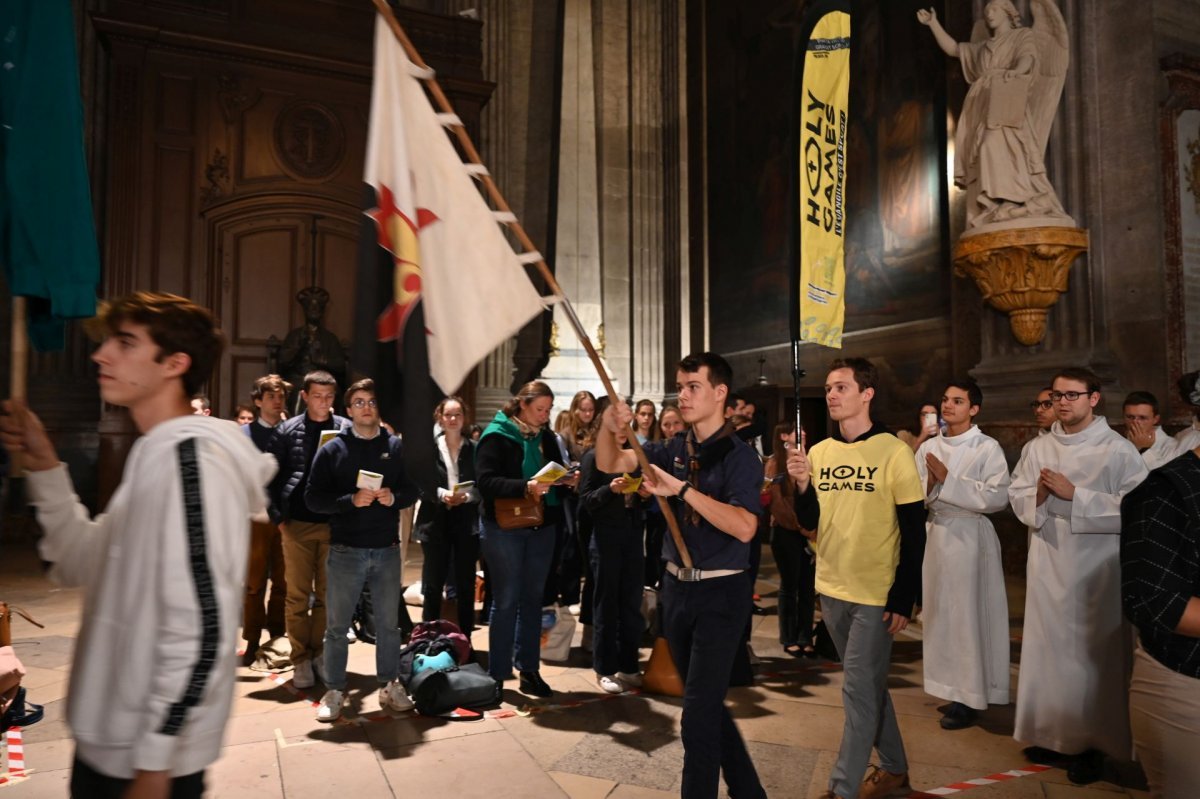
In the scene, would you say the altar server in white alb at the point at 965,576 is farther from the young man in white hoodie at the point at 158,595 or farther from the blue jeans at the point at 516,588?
the young man in white hoodie at the point at 158,595

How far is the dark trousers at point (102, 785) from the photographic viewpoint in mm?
1851

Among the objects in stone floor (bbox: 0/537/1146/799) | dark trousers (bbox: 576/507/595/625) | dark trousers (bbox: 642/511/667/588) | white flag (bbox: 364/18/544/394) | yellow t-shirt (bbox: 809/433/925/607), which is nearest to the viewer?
white flag (bbox: 364/18/544/394)

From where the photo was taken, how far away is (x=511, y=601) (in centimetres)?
523

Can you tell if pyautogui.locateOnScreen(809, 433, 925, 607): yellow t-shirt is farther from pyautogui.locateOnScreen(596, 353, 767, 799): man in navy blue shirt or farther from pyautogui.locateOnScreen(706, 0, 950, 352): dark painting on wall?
pyautogui.locateOnScreen(706, 0, 950, 352): dark painting on wall

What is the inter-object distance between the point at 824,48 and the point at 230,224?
35.1 ft

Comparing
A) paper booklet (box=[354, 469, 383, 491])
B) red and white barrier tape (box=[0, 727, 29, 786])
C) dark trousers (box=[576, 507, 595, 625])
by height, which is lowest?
red and white barrier tape (box=[0, 727, 29, 786])

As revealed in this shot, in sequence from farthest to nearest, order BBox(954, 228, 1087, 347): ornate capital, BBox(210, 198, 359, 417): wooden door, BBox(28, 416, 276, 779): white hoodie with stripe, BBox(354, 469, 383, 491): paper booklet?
BBox(210, 198, 359, 417): wooden door → BBox(954, 228, 1087, 347): ornate capital → BBox(354, 469, 383, 491): paper booklet → BBox(28, 416, 276, 779): white hoodie with stripe

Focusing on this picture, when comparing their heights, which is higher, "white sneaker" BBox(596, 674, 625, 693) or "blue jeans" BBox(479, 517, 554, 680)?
"blue jeans" BBox(479, 517, 554, 680)

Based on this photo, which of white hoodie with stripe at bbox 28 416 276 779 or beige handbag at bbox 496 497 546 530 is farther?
beige handbag at bbox 496 497 546 530

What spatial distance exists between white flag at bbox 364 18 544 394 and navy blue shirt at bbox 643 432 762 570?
1.00 meters

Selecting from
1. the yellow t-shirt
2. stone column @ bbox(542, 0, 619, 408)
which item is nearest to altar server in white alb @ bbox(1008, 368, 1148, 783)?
the yellow t-shirt

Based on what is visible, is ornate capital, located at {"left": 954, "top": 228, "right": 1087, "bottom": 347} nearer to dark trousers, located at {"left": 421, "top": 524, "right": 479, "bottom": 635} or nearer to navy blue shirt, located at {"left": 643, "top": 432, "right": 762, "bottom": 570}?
dark trousers, located at {"left": 421, "top": 524, "right": 479, "bottom": 635}

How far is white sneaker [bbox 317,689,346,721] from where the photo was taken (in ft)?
15.6

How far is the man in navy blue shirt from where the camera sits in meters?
3.11
